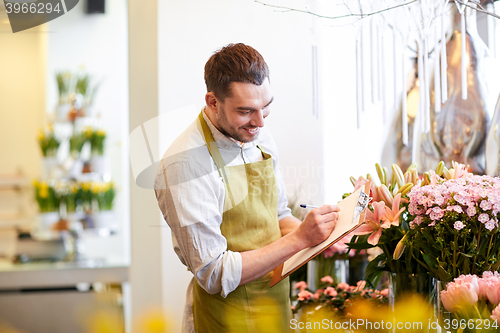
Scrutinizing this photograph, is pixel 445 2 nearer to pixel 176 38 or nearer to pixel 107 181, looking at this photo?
pixel 176 38

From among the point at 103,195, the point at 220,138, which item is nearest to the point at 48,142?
the point at 103,195

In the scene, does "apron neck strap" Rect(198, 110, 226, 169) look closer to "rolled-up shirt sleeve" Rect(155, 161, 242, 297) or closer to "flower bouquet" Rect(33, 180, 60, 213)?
"rolled-up shirt sleeve" Rect(155, 161, 242, 297)

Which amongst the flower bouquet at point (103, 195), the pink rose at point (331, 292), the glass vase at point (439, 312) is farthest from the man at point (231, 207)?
the flower bouquet at point (103, 195)

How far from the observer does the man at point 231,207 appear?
35.1 inches

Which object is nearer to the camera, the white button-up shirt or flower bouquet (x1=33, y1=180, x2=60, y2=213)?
the white button-up shirt

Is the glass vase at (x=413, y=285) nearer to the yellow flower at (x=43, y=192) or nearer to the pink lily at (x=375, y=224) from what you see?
the pink lily at (x=375, y=224)

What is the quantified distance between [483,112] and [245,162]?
692 millimetres

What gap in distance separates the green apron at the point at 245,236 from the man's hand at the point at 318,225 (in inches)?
7.2

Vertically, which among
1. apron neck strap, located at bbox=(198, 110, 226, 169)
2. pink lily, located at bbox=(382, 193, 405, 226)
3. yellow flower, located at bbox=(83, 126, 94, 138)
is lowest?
pink lily, located at bbox=(382, 193, 405, 226)

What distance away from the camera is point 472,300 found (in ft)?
2.12

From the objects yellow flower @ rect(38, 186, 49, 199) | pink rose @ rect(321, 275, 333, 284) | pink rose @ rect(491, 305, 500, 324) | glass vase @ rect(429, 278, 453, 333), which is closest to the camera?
pink rose @ rect(491, 305, 500, 324)

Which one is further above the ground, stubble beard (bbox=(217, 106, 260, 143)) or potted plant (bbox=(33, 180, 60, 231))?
stubble beard (bbox=(217, 106, 260, 143))

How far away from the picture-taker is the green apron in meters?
1.01

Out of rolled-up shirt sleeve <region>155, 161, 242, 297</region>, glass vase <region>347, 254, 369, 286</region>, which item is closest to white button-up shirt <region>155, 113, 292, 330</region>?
rolled-up shirt sleeve <region>155, 161, 242, 297</region>
